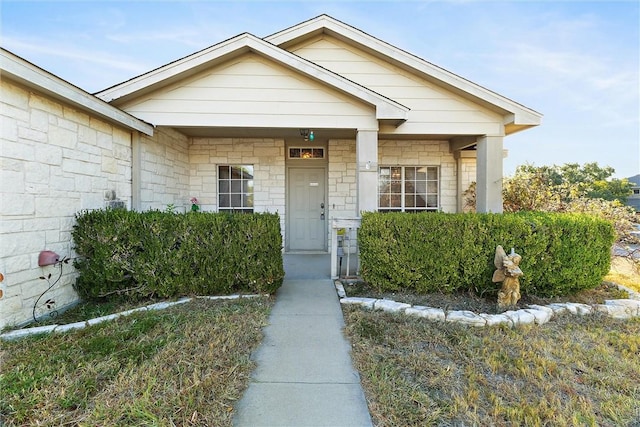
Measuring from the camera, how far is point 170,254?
14.1ft

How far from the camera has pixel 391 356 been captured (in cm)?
294

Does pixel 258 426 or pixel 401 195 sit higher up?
pixel 401 195

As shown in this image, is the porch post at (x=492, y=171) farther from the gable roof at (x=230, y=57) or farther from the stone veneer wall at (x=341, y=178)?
the stone veneer wall at (x=341, y=178)

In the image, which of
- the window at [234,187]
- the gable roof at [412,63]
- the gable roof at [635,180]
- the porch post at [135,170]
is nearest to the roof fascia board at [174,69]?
the porch post at [135,170]

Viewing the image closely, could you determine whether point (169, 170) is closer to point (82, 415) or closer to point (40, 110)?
point (40, 110)

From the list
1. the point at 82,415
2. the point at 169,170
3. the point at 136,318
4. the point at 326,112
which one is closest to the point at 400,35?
the point at 326,112

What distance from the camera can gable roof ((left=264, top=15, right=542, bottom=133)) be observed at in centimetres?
600

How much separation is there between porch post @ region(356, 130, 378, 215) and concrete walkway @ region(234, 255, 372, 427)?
7.35 ft

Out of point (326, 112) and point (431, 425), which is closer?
point (431, 425)

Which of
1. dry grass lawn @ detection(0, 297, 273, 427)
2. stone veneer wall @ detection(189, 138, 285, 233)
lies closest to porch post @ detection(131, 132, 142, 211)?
stone veneer wall @ detection(189, 138, 285, 233)

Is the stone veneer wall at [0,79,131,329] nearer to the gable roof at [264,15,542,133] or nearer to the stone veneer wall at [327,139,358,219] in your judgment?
the gable roof at [264,15,542,133]

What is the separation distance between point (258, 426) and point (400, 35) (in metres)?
11.8

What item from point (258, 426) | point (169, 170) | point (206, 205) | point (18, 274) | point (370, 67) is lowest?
point (258, 426)

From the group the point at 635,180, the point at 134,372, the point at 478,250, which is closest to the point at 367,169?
the point at 478,250
